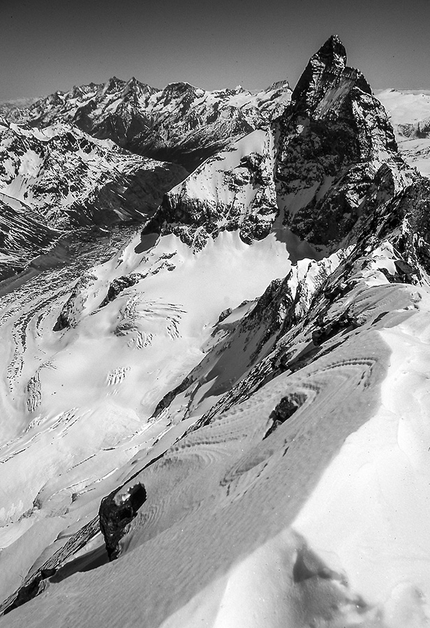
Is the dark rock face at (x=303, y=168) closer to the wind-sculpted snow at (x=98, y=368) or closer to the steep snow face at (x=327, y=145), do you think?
the steep snow face at (x=327, y=145)

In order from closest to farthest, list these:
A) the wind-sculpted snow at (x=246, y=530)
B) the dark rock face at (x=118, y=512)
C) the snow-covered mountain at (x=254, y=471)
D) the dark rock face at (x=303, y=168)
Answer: the wind-sculpted snow at (x=246, y=530)
the snow-covered mountain at (x=254, y=471)
the dark rock face at (x=118, y=512)
the dark rock face at (x=303, y=168)

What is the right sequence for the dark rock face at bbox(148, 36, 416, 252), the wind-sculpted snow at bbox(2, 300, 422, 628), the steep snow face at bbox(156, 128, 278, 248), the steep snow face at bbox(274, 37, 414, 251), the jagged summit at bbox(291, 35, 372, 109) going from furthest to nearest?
the jagged summit at bbox(291, 35, 372, 109) < the steep snow face at bbox(156, 128, 278, 248) < the dark rock face at bbox(148, 36, 416, 252) < the steep snow face at bbox(274, 37, 414, 251) < the wind-sculpted snow at bbox(2, 300, 422, 628)

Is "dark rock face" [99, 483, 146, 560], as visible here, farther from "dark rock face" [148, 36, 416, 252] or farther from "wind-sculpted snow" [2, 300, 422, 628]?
"dark rock face" [148, 36, 416, 252]

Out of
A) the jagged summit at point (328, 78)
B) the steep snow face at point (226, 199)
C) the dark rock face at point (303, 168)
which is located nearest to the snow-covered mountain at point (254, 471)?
the dark rock face at point (303, 168)

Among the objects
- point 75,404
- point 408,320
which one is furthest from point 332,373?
point 75,404

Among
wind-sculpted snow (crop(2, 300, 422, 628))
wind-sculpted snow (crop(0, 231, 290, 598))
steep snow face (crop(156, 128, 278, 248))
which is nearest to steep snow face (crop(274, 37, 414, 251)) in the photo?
steep snow face (crop(156, 128, 278, 248))

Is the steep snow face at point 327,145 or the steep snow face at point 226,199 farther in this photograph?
the steep snow face at point 226,199

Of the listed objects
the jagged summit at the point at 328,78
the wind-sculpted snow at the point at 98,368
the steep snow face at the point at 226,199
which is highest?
the jagged summit at the point at 328,78

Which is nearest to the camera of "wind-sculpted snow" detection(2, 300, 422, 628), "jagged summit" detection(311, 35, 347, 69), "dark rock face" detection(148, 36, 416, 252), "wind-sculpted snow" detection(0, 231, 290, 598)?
"wind-sculpted snow" detection(2, 300, 422, 628)

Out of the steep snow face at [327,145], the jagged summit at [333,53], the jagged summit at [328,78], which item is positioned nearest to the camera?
the steep snow face at [327,145]

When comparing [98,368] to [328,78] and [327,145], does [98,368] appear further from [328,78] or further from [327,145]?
[328,78]

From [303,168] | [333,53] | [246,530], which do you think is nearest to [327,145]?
[303,168]
